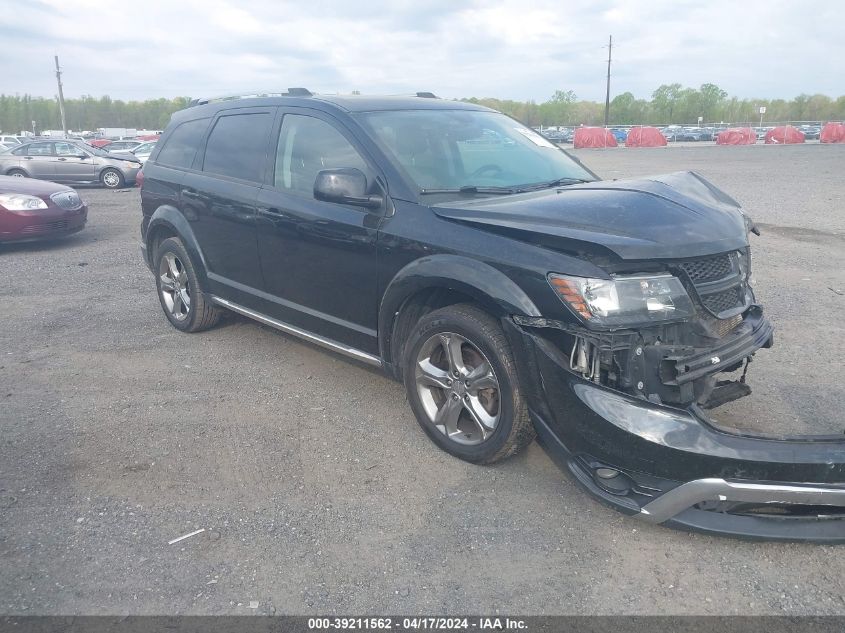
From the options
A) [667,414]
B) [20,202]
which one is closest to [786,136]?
[20,202]

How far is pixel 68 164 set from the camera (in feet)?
64.7

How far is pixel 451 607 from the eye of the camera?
2.66 metres

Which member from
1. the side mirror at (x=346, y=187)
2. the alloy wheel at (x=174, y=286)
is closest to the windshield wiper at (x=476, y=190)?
the side mirror at (x=346, y=187)

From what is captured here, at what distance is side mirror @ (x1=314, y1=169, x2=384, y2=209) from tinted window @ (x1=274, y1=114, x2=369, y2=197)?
266mm

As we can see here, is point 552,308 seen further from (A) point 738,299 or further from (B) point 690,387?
(A) point 738,299

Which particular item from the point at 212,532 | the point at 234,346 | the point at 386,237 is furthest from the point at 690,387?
the point at 234,346

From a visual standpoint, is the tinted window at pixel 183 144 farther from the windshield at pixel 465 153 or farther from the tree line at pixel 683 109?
the tree line at pixel 683 109

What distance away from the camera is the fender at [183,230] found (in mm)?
5520

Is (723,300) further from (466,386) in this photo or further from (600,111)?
(600,111)

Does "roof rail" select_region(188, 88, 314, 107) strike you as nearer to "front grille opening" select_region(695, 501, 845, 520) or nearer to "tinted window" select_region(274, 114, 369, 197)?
"tinted window" select_region(274, 114, 369, 197)

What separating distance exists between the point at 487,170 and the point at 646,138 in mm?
45149

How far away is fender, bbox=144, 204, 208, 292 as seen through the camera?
217 inches

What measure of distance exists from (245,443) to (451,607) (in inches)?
71.6

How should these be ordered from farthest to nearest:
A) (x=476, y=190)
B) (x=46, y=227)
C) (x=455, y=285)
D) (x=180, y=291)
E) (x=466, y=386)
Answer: (x=46, y=227)
(x=180, y=291)
(x=476, y=190)
(x=466, y=386)
(x=455, y=285)
